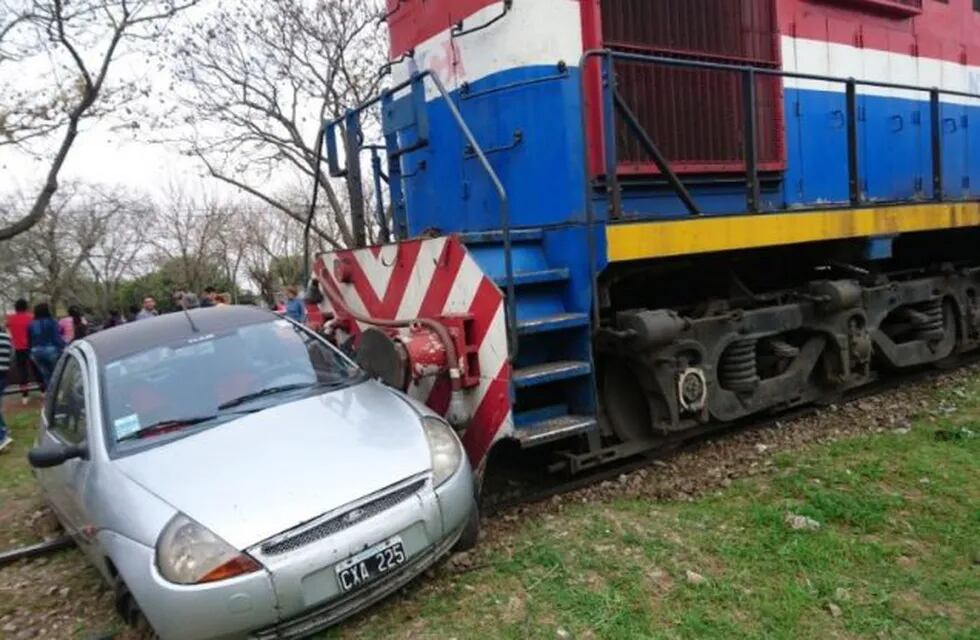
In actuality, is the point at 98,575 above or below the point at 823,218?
below

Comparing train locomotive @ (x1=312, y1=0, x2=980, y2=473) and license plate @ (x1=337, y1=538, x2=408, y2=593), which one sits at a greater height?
train locomotive @ (x1=312, y1=0, x2=980, y2=473)

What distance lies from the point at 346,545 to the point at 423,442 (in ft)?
2.37

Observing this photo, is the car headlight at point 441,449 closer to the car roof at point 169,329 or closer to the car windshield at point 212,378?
the car windshield at point 212,378

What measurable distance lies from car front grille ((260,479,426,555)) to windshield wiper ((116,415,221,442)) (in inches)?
43.7

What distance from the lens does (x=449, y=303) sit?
15.3 ft

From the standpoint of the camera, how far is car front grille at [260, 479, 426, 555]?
10.2ft

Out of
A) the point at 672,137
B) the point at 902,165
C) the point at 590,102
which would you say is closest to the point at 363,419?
the point at 590,102

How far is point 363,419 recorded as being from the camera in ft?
13.1

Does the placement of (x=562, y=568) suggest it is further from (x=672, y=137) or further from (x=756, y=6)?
(x=756, y=6)

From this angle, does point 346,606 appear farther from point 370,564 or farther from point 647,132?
point 647,132

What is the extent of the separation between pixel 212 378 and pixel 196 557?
4.65 ft

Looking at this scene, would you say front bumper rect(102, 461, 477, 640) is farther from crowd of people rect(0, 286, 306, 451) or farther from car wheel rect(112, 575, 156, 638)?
crowd of people rect(0, 286, 306, 451)

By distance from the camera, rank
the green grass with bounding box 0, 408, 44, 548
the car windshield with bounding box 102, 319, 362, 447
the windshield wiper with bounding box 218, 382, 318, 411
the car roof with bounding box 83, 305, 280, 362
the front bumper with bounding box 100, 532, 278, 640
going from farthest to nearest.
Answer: the green grass with bounding box 0, 408, 44, 548
the car roof with bounding box 83, 305, 280, 362
the windshield wiper with bounding box 218, 382, 318, 411
the car windshield with bounding box 102, 319, 362, 447
the front bumper with bounding box 100, 532, 278, 640

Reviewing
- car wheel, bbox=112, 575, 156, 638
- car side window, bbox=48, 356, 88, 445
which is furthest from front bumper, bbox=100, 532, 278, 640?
car side window, bbox=48, 356, 88, 445
